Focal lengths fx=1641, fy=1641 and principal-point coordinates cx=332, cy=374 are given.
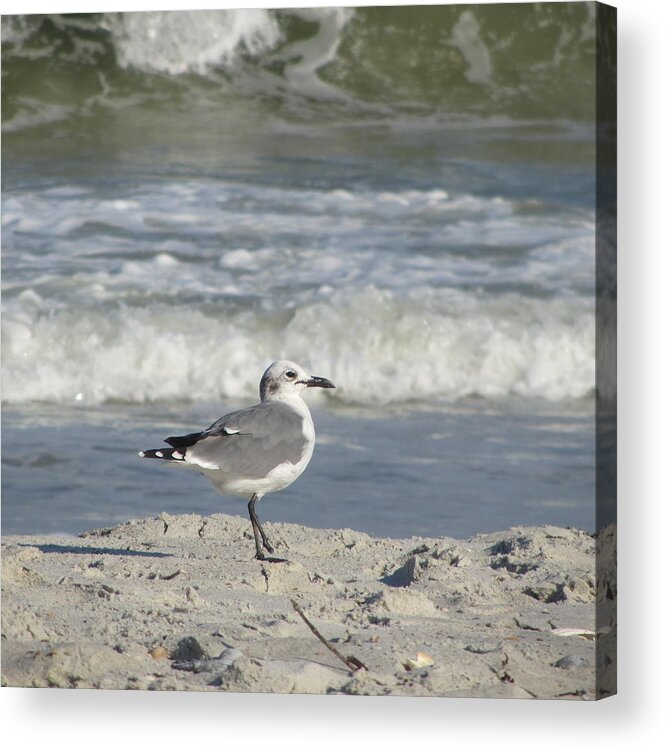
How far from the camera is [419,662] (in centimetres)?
672

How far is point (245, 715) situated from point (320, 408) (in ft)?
4.59

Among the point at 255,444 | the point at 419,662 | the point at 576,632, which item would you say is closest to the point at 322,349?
the point at 255,444

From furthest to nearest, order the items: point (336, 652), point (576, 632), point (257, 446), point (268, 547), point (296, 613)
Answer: point (268, 547)
point (257, 446)
point (296, 613)
point (336, 652)
point (576, 632)

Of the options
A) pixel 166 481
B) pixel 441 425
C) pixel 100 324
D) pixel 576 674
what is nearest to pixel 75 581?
pixel 166 481

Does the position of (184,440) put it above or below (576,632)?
above

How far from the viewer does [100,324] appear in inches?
294

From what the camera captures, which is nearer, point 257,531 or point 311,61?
point 311,61

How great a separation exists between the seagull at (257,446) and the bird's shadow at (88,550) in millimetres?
481

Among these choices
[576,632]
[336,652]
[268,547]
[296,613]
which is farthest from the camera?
[268,547]

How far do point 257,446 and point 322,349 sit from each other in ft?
1.81

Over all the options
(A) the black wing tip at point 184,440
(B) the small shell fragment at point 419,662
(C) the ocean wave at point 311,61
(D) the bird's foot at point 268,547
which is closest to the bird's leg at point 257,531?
(D) the bird's foot at point 268,547

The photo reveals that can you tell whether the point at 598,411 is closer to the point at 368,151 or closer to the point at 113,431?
the point at 368,151

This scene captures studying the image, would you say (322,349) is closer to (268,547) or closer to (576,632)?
(268,547)

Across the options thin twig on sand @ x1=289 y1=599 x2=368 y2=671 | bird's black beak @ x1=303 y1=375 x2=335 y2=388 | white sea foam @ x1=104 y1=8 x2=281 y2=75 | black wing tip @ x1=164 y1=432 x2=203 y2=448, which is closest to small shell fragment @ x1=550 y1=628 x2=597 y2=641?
thin twig on sand @ x1=289 y1=599 x2=368 y2=671
